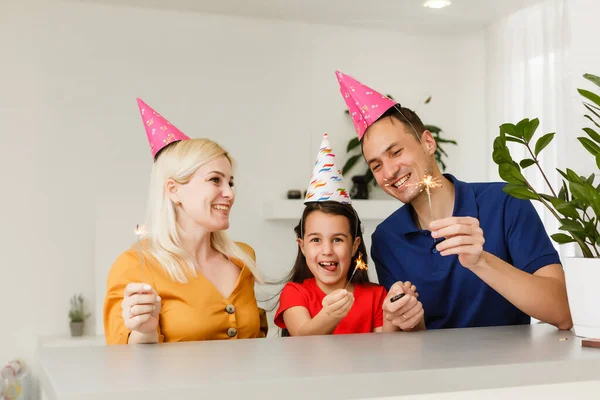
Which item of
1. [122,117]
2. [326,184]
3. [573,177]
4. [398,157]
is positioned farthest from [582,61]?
[122,117]

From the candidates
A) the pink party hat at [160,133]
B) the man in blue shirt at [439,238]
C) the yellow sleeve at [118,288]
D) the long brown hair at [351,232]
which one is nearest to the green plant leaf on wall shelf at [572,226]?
the man in blue shirt at [439,238]

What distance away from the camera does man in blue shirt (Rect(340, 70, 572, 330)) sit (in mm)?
1750

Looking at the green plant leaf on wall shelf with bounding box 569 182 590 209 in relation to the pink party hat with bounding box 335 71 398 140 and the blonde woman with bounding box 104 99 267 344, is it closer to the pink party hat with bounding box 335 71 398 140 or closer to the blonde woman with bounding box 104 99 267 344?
the pink party hat with bounding box 335 71 398 140

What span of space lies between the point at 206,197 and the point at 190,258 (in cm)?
16

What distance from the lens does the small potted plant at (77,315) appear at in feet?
13.1

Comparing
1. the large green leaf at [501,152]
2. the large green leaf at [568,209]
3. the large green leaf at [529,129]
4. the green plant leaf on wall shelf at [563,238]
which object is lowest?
the green plant leaf on wall shelf at [563,238]

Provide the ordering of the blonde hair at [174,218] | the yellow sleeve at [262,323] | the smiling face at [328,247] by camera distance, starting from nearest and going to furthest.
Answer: the blonde hair at [174,218]
the yellow sleeve at [262,323]
the smiling face at [328,247]

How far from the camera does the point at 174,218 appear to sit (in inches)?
70.7

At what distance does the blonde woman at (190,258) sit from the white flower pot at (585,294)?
811mm

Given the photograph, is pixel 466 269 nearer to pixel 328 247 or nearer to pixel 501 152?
pixel 328 247

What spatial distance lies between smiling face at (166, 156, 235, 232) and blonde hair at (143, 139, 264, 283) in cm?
2

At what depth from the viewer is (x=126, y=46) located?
168 inches

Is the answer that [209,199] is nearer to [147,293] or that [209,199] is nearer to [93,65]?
[147,293]

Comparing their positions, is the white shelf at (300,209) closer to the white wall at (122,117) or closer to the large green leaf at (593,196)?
the white wall at (122,117)
